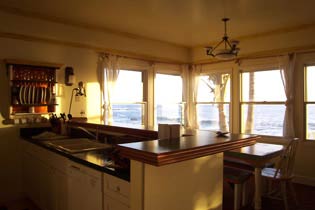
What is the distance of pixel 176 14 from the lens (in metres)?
3.75

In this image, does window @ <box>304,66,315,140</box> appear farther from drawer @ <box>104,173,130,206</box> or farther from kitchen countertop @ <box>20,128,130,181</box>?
drawer @ <box>104,173,130,206</box>

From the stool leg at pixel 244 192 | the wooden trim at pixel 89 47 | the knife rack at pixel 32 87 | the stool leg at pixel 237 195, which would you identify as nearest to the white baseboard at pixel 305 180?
the stool leg at pixel 244 192

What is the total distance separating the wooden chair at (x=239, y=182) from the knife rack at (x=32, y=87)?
2.66 m

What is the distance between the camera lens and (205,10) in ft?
11.8

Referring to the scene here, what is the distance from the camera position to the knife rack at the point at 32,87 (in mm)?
3514

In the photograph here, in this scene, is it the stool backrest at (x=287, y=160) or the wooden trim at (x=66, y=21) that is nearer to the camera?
the stool backrest at (x=287, y=160)

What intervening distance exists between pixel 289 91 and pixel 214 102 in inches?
62.8

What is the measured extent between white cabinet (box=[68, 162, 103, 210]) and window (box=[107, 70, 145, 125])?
238 cm

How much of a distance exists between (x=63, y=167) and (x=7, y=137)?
1.62 meters

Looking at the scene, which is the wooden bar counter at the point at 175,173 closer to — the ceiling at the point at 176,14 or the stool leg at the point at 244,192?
the stool leg at the point at 244,192

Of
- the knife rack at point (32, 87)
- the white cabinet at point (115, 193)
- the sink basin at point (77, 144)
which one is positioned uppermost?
the knife rack at point (32, 87)

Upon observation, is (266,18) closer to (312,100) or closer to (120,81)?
(312,100)

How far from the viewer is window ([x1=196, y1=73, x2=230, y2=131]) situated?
5477 millimetres

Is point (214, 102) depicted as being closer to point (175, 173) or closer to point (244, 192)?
point (244, 192)
